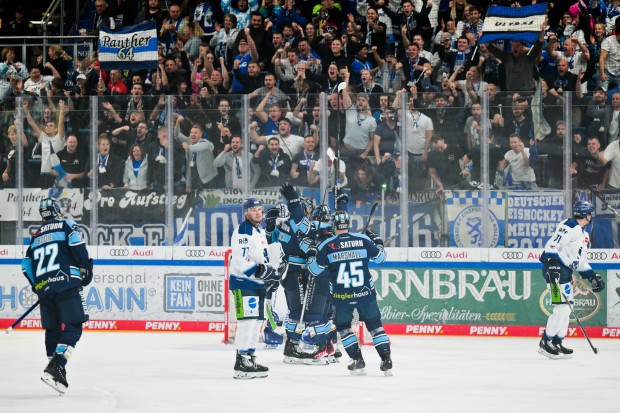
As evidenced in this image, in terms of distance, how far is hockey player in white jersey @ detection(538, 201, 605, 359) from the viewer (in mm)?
13102

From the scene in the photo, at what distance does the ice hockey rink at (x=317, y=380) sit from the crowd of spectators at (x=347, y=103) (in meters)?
2.43

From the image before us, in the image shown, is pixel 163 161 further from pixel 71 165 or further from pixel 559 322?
pixel 559 322

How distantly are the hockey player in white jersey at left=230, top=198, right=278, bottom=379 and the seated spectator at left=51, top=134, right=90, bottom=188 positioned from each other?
219 inches

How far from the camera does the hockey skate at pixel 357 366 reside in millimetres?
11523

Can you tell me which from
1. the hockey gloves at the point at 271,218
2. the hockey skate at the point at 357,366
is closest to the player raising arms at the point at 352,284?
the hockey skate at the point at 357,366

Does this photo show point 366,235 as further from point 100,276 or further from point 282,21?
point 282,21

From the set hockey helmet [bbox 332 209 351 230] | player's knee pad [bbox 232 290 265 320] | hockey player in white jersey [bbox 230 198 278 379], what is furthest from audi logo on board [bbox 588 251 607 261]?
player's knee pad [bbox 232 290 265 320]

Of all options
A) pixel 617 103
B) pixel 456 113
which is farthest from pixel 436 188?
pixel 617 103

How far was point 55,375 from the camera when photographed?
10141 millimetres

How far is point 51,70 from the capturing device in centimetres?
1959

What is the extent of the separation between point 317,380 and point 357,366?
1.56ft

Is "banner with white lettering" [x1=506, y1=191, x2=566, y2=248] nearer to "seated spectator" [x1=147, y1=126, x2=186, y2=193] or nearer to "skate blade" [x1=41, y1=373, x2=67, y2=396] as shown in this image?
"seated spectator" [x1=147, y1=126, x2=186, y2=193]

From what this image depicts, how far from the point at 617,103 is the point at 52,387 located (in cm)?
853

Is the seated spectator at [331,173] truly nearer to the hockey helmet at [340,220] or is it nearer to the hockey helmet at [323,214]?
the hockey helmet at [323,214]
